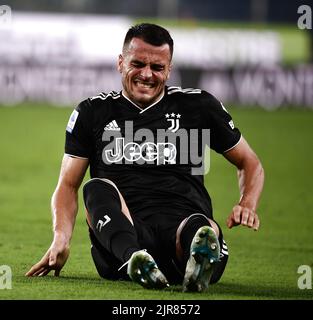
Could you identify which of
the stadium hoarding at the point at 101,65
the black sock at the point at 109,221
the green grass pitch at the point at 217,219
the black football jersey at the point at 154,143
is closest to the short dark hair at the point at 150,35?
the black football jersey at the point at 154,143

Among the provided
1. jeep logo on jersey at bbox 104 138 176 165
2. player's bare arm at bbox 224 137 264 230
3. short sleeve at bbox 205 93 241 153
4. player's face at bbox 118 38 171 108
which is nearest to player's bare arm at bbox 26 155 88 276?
jeep logo on jersey at bbox 104 138 176 165

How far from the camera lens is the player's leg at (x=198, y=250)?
5094 millimetres

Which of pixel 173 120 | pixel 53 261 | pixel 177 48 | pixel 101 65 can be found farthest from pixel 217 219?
pixel 177 48

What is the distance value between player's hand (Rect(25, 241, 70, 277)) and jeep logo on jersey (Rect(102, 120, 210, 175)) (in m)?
0.61

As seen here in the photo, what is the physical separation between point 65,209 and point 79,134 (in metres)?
0.45

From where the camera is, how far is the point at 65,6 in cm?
2719

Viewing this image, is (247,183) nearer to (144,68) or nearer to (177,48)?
(144,68)

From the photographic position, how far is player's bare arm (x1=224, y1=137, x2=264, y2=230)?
540 centimetres

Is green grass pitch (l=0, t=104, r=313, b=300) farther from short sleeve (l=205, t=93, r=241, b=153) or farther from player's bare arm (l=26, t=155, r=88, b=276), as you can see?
short sleeve (l=205, t=93, r=241, b=153)

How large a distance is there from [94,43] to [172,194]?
62.8 ft

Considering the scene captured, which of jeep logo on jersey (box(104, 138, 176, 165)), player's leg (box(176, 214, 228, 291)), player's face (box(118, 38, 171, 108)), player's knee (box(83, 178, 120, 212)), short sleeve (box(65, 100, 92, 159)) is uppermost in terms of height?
player's face (box(118, 38, 171, 108))

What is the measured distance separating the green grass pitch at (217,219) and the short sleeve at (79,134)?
0.75 meters
